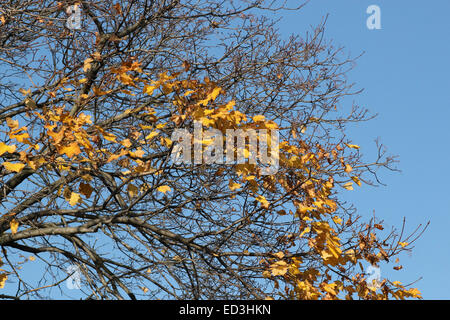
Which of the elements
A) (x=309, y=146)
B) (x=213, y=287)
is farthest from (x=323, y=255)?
(x=213, y=287)

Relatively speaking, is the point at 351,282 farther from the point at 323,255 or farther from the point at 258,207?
the point at 258,207

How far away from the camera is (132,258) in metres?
7.07

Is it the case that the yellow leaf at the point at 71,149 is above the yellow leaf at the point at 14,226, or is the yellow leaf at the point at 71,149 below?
above

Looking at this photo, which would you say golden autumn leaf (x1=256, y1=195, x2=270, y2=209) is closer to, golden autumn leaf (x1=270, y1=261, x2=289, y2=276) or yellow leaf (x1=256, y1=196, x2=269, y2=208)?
yellow leaf (x1=256, y1=196, x2=269, y2=208)

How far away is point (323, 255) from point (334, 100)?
3.54 metres

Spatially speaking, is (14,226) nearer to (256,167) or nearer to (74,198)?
(74,198)

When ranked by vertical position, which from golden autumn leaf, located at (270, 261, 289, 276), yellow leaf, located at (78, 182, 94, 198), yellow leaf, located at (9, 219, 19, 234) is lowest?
golden autumn leaf, located at (270, 261, 289, 276)

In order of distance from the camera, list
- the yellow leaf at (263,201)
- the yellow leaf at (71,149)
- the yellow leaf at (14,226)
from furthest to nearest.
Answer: the yellow leaf at (14,226), the yellow leaf at (263,201), the yellow leaf at (71,149)

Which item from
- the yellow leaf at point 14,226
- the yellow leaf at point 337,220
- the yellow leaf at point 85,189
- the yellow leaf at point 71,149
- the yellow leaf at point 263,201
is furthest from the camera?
the yellow leaf at point 337,220

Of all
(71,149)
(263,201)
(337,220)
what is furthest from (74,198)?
(337,220)

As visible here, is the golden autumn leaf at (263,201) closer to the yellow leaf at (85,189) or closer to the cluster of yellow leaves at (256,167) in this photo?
the cluster of yellow leaves at (256,167)

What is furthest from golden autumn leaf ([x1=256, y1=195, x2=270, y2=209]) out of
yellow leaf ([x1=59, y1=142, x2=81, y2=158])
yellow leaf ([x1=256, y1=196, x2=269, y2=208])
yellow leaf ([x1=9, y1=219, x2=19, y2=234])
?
yellow leaf ([x1=9, y1=219, x2=19, y2=234])

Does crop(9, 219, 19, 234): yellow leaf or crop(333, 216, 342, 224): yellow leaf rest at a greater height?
crop(333, 216, 342, 224): yellow leaf

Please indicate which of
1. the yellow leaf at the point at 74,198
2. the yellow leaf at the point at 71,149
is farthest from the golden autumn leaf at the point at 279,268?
the yellow leaf at the point at 71,149
